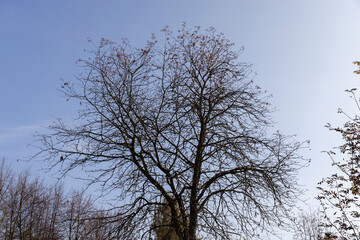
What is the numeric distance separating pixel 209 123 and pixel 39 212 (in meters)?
19.3

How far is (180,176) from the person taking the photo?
7609mm

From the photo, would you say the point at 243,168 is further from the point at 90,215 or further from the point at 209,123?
the point at 90,215

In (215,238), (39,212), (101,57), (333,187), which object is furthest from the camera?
(39,212)

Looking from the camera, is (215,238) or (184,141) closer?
(215,238)

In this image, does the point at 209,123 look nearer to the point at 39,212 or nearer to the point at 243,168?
the point at 243,168

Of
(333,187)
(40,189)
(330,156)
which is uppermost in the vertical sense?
(40,189)

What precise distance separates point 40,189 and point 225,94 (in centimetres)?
2042

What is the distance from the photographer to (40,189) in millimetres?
24000

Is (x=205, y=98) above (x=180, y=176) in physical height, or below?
above

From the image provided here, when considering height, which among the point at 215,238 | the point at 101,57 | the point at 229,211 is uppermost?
the point at 101,57

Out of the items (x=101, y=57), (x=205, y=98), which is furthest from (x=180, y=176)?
(x=101, y=57)

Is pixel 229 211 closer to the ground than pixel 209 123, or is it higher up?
closer to the ground

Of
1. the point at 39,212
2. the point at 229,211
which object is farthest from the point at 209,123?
the point at 39,212

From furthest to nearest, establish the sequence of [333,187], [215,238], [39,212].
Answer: [39,212] → [333,187] → [215,238]
